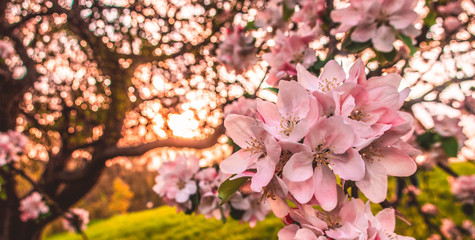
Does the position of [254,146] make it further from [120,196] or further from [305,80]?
[120,196]

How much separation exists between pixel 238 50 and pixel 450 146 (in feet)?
4.52

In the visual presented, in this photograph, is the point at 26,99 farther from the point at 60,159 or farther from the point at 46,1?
the point at 46,1

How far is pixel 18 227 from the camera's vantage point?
193 inches

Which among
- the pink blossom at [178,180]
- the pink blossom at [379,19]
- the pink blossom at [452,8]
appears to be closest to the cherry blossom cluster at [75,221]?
the pink blossom at [178,180]

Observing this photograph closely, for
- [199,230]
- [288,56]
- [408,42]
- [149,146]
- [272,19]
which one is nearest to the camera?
[408,42]

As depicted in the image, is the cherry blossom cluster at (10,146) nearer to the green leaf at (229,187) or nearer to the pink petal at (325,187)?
the green leaf at (229,187)

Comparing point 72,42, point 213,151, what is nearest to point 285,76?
point 213,151

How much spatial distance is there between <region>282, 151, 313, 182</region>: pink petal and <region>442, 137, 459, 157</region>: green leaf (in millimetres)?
1433

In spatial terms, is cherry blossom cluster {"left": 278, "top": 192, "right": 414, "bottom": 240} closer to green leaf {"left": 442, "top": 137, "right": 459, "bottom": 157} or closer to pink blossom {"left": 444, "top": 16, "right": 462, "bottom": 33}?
green leaf {"left": 442, "top": 137, "right": 459, "bottom": 157}

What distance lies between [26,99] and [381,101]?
638cm

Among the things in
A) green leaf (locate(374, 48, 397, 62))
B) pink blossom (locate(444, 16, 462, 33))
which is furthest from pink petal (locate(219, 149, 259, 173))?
pink blossom (locate(444, 16, 462, 33))

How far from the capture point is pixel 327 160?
2.23 ft

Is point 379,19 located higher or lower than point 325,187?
higher

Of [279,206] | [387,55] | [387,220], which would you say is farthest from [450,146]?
[279,206]
